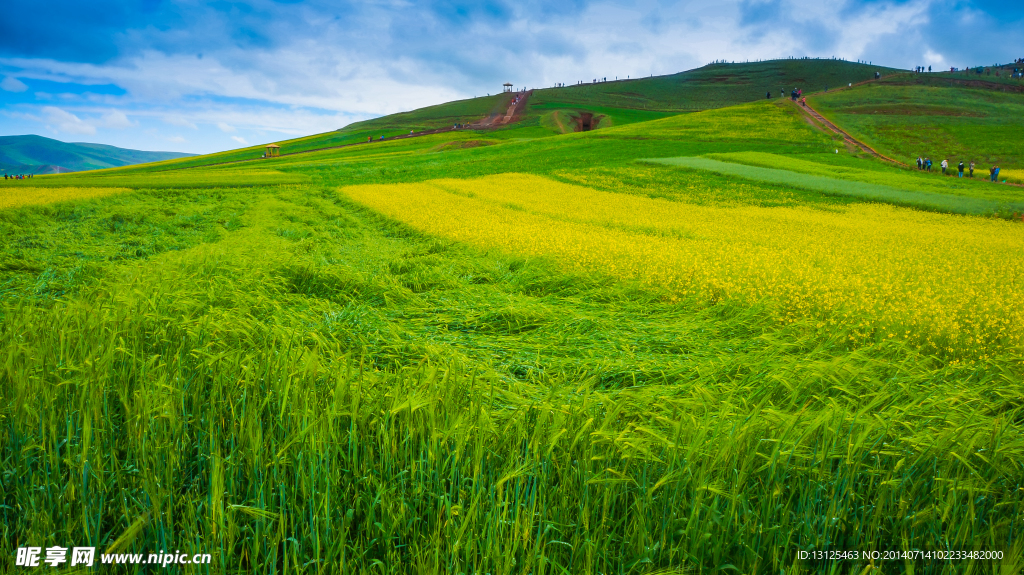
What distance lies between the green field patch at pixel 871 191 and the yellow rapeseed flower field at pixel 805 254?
149cm

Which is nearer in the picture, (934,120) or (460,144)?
(934,120)

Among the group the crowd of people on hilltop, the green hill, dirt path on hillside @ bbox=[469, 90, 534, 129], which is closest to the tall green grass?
the crowd of people on hilltop

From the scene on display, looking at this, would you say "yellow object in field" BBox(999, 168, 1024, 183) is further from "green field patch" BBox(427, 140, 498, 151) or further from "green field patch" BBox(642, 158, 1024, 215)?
"green field patch" BBox(427, 140, 498, 151)

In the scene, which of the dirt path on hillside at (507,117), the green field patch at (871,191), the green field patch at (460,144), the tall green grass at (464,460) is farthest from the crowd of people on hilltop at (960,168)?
the dirt path on hillside at (507,117)

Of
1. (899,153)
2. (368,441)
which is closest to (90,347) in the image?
(368,441)

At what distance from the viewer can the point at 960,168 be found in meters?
26.4

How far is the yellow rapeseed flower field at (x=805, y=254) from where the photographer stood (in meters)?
5.29

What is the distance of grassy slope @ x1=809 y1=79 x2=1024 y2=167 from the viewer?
31406mm

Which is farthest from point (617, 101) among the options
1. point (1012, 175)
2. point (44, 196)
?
point (44, 196)

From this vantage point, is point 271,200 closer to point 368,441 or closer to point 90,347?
point 90,347

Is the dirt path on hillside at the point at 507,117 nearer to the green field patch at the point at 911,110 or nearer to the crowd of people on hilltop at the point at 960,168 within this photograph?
the green field patch at the point at 911,110

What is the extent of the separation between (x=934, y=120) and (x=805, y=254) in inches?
1873

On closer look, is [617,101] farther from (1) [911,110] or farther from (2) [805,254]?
(2) [805,254]

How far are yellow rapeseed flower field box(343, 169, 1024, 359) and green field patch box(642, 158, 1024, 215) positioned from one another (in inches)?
58.8
